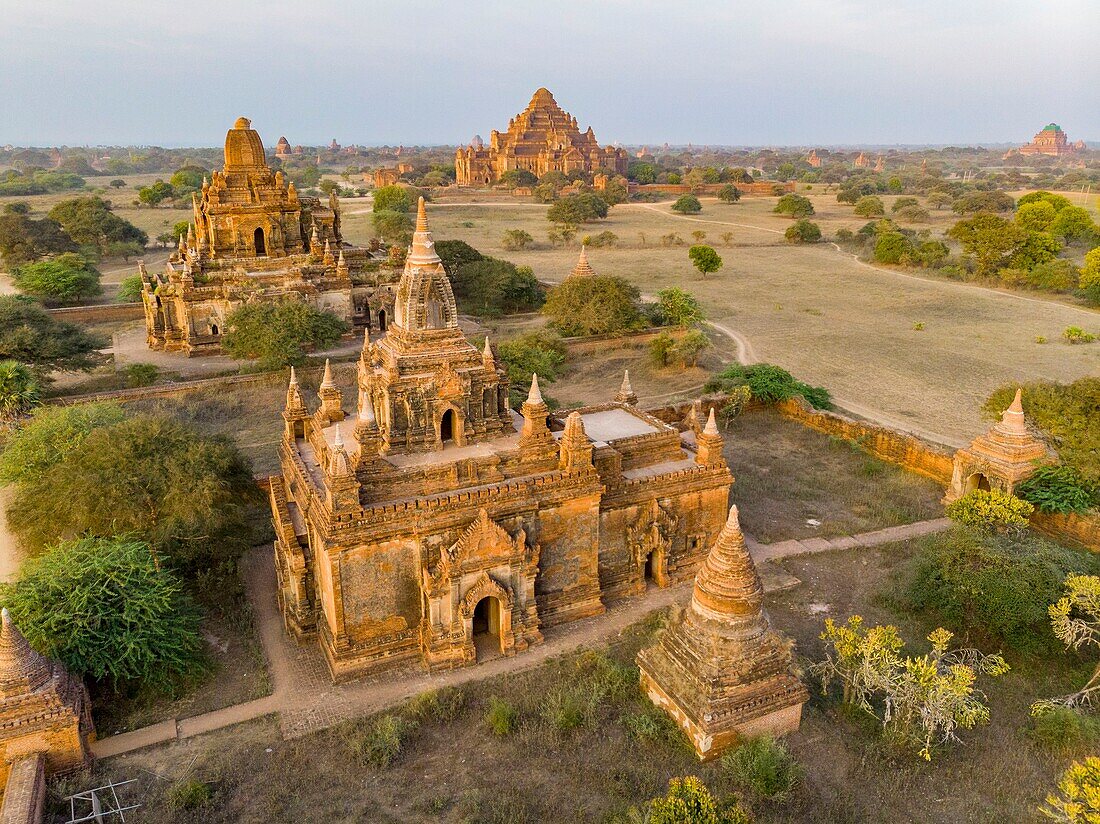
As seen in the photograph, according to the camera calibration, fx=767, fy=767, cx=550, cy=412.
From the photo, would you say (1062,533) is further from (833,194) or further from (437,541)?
(833,194)

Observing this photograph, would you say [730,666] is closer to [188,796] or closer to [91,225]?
[188,796]

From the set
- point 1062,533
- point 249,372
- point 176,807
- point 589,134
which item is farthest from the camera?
point 589,134

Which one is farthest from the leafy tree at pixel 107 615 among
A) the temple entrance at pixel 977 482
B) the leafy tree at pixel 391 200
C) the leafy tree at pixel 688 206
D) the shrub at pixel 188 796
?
the leafy tree at pixel 688 206

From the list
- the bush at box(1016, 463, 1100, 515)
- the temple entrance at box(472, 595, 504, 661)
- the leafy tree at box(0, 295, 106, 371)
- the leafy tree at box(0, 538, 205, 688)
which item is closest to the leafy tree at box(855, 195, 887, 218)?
the bush at box(1016, 463, 1100, 515)

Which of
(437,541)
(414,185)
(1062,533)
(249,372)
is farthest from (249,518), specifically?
(414,185)

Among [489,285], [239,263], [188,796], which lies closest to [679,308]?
[489,285]

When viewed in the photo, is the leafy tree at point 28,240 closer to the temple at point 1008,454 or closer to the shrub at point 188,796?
the shrub at point 188,796
